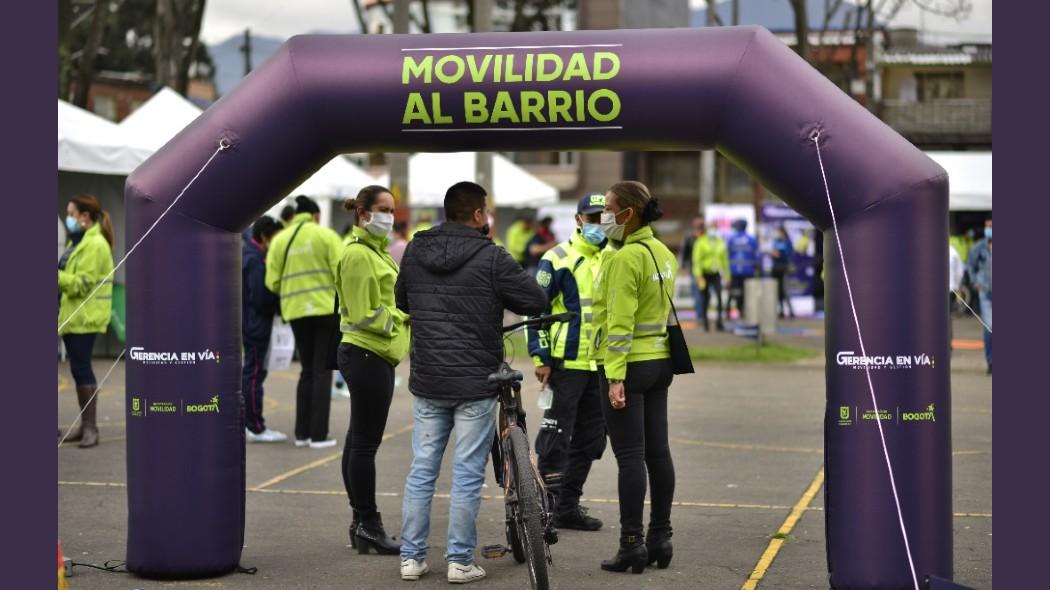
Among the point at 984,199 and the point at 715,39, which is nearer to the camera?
A: the point at 715,39

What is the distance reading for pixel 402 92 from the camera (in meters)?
7.10

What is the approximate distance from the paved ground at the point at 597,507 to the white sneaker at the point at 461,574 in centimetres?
7

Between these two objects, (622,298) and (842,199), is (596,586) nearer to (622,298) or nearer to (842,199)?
(622,298)

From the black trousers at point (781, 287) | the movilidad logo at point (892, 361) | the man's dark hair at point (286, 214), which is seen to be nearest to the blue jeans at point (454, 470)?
the movilidad logo at point (892, 361)

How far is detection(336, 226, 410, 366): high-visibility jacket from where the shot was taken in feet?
26.7

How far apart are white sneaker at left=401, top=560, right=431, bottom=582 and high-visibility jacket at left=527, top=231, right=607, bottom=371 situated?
1642 millimetres

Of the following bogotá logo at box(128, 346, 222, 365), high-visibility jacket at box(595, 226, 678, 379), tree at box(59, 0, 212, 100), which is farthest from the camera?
tree at box(59, 0, 212, 100)

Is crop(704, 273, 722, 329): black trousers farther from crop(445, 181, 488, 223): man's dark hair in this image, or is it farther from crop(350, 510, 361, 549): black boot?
crop(445, 181, 488, 223): man's dark hair

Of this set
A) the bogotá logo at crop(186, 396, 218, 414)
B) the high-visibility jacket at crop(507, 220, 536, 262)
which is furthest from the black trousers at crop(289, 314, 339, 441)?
the high-visibility jacket at crop(507, 220, 536, 262)

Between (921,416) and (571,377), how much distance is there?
7.84 feet

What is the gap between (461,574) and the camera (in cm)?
736

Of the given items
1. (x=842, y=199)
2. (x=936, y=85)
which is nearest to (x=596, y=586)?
(x=842, y=199)

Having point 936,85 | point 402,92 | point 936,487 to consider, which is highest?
point 936,85

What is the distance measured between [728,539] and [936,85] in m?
60.3
